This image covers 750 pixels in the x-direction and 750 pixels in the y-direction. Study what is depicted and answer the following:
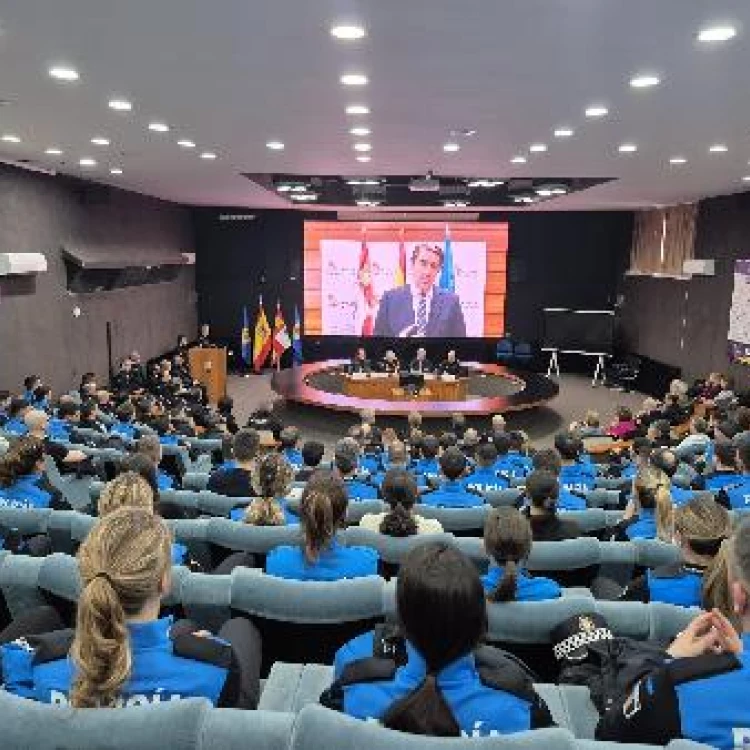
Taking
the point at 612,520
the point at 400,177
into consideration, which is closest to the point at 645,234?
the point at 400,177

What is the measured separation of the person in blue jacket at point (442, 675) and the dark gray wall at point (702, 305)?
37.8 feet

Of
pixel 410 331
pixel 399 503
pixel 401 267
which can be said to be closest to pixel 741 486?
pixel 399 503

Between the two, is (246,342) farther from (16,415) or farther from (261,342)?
(16,415)

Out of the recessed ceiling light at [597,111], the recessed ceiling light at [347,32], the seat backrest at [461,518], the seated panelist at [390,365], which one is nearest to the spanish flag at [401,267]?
the seated panelist at [390,365]

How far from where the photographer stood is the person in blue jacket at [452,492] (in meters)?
4.37

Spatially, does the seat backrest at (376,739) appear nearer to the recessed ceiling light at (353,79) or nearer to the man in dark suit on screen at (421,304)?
the recessed ceiling light at (353,79)

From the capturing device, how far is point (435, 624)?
1.38m

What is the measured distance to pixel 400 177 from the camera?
1097cm

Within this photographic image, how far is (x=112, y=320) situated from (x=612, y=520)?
35.0 ft

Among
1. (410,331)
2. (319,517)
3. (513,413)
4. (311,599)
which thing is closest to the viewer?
(311,599)

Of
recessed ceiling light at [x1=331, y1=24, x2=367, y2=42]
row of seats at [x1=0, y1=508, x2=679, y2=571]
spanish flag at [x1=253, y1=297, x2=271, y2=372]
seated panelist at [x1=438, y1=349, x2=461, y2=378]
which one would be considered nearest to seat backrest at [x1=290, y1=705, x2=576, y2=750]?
row of seats at [x1=0, y1=508, x2=679, y2=571]

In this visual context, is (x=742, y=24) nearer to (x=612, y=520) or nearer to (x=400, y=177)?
(x=612, y=520)

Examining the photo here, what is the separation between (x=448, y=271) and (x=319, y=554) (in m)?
15.0

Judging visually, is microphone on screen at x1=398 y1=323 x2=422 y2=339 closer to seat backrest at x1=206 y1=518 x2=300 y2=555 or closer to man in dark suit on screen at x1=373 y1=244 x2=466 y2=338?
man in dark suit on screen at x1=373 y1=244 x2=466 y2=338
